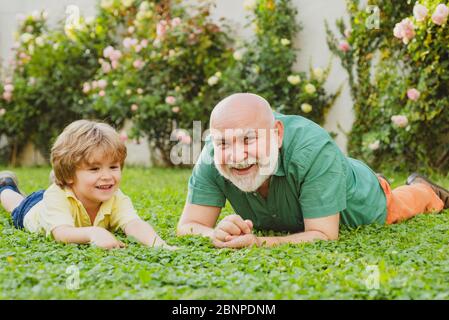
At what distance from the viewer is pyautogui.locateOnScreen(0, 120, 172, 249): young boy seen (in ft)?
11.7

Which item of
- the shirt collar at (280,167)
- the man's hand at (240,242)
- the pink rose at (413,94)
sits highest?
the pink rose at (413,94)

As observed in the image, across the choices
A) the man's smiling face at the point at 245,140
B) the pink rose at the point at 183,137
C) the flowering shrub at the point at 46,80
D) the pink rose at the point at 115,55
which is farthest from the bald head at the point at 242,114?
the flowering shrub at the point at 46,80

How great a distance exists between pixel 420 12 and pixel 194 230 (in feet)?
10.5

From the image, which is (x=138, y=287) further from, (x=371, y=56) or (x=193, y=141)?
(x=193, y=141)

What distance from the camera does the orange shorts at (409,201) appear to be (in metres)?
4.09

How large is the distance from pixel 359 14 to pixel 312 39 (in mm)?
866

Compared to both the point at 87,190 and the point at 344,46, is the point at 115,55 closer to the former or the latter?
the point at 344,46

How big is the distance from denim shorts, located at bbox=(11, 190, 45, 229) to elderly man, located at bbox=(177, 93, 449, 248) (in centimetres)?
94

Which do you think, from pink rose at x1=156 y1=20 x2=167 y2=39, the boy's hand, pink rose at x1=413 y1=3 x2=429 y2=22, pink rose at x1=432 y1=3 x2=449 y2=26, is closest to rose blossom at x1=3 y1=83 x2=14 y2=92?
pink rose at x1=156 y1=20 x2=167 y2=39

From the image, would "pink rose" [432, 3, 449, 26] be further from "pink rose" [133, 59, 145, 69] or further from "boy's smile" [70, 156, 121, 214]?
Result: "pink rose" [133, 59, 145, 69]

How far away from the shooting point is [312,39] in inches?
305

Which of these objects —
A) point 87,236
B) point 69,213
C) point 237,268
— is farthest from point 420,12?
point 237,268

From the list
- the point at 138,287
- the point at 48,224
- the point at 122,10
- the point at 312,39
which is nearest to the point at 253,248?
the point at 138,287

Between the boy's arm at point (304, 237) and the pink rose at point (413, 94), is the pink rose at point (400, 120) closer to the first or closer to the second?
the pink rose at point (413, 94)
